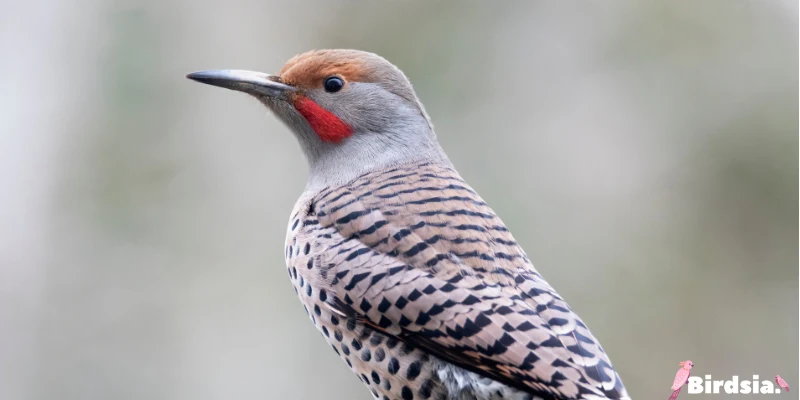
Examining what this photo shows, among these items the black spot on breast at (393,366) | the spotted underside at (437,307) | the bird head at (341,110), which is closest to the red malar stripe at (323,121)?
the bird head at (341,110)

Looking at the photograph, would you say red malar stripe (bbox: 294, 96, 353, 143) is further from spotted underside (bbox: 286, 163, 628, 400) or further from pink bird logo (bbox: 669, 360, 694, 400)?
pink bird logo (bbox: 669, 360, 694, 400)

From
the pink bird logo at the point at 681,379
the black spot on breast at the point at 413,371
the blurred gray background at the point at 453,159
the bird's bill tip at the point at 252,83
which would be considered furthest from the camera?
the blurred gray background at the point at 453,159

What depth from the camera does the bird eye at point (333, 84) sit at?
371 centimetres

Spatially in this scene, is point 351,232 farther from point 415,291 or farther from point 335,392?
point 335,392

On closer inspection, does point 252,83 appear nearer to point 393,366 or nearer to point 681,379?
point 393,366

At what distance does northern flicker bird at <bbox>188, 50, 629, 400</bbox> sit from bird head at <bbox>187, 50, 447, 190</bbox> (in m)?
0.02

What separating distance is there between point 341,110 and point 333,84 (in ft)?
0.40

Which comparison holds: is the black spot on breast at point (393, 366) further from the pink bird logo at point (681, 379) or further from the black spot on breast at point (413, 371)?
the pink bird logo at point (681, 379)

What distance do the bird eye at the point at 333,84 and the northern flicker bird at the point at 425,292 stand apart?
0.24 meters

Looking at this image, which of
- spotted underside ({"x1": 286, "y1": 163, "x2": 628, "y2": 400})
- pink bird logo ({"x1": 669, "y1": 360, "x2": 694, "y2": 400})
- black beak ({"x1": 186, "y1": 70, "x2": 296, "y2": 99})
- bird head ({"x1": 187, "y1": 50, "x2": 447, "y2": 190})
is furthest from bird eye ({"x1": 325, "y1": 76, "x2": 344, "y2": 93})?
pink bird logo ({"x1": 669, "y1": 360, "x2": 694, "y2": 400})

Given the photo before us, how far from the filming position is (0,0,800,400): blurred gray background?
20.3 ft

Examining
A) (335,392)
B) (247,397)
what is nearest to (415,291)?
(335,392)

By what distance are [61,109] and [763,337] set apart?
5772mm

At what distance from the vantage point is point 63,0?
23.7 feet
